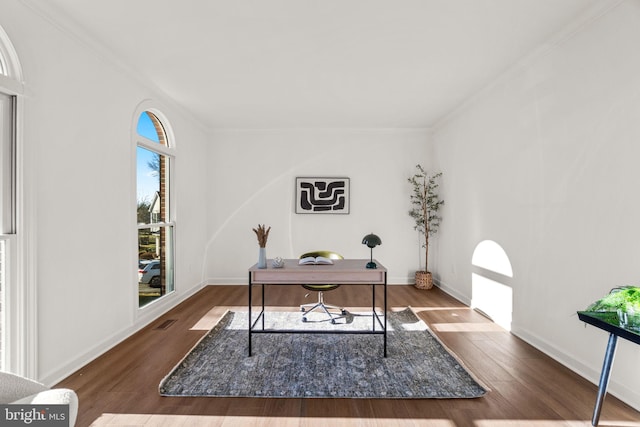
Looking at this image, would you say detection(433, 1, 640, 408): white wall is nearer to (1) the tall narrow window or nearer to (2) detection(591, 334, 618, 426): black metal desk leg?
(2) detection(591, 334, 618, 426): black metal desk leg

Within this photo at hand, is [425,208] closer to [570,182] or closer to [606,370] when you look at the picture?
[570,182]

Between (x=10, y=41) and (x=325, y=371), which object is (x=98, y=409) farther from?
(x=10, y=41)

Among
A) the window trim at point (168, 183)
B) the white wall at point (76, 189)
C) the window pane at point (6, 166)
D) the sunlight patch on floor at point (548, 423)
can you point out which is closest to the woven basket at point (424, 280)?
the sunlight patch on floor at point (548, 423)

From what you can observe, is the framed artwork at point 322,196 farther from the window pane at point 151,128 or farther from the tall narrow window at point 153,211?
the window pane at point 151,128

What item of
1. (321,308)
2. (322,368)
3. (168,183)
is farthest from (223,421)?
(168,183)

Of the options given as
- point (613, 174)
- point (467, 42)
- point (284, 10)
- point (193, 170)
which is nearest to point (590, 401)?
point (613, 174)

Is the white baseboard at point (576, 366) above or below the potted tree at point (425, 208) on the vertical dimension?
below

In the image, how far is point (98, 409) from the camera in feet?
6.68

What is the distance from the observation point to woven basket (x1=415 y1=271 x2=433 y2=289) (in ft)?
17.0

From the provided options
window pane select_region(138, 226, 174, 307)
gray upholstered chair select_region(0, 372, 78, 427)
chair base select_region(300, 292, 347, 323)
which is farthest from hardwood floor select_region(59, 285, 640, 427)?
chair base select_region(300, 292, 347, 323)

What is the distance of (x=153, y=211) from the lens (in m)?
3.95

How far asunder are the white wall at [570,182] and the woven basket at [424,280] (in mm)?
1533

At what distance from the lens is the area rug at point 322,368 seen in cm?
224

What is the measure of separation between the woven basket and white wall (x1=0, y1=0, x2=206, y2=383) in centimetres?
407
